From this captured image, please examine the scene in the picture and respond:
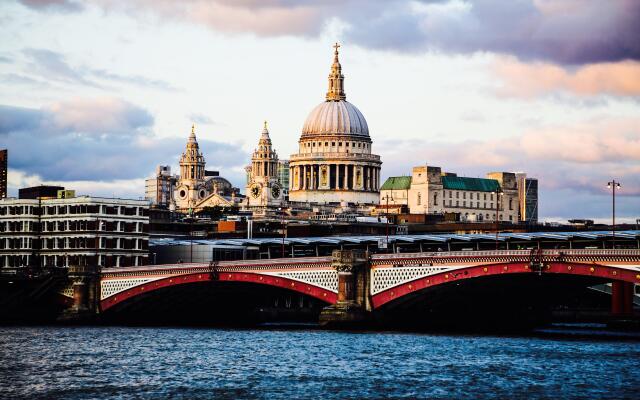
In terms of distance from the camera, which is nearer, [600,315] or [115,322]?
[115,322]

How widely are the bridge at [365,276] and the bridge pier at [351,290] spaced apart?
8 cm

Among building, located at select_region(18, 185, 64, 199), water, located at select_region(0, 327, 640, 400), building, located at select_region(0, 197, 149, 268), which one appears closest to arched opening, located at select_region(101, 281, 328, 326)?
building, located at select_region(0, 197, 149, 268)

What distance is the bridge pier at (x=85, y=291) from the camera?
14525cm

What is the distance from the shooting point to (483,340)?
11262 cm

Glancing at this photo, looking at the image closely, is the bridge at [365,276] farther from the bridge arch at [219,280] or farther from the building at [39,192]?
the building at [39,192]

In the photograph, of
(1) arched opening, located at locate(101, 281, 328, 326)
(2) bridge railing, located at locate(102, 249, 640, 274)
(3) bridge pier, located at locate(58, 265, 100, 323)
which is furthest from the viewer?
(3) bridge pier, located at locate(58, 265, 100, 323)

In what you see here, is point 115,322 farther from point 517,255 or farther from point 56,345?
point 517,255

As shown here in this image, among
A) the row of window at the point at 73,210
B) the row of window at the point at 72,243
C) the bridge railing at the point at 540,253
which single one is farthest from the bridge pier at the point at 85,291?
the bridge railing at the point at 540,253

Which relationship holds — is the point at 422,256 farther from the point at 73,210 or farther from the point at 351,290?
the point at 73,210

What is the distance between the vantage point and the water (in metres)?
81.1

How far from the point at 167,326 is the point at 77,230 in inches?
973

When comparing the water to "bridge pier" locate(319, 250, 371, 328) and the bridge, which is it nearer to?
"bridge pier" locate(319, 250, 371, 328)

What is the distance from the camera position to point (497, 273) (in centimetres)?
11419

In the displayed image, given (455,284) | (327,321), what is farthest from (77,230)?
(455,284)
